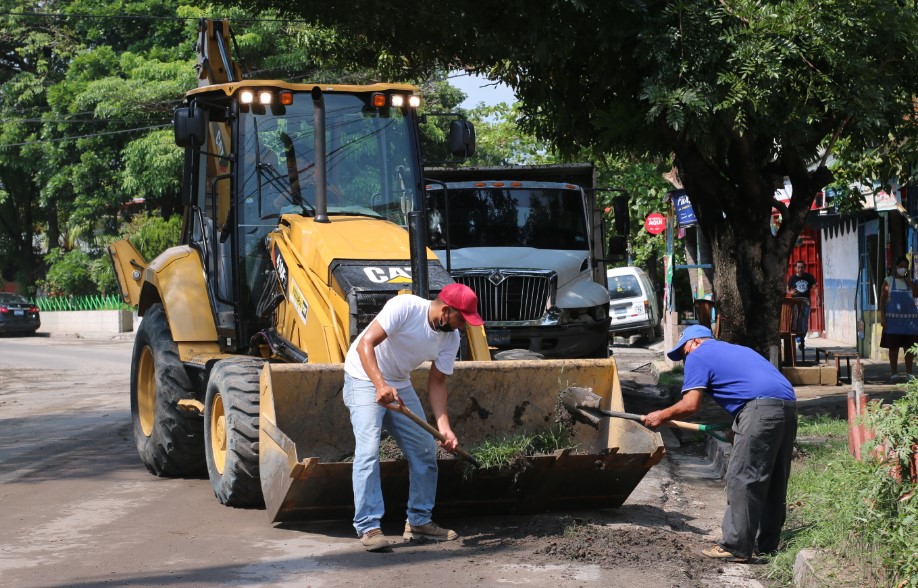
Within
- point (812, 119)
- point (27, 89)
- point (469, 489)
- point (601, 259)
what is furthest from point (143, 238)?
point (469, 489)

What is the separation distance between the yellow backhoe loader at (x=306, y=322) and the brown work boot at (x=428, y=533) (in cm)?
36

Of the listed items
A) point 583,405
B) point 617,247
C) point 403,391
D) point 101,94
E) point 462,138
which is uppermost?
point 101,94

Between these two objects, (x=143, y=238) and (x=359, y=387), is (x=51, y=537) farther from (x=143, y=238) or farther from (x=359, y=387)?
(x=143, y=238)

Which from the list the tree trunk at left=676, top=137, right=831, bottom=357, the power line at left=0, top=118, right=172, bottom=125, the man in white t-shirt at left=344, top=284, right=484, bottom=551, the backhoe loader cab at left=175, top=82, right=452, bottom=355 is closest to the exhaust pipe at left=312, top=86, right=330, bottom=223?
the backhoe loader cab at left=175, top=82, right=452, bottom=355

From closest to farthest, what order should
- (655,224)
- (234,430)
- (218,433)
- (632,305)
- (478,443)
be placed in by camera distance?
(234,430)
(478,443)
(218,433)
(655,224)
(632,305)

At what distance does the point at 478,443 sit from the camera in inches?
327

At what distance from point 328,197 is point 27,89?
1348 inches

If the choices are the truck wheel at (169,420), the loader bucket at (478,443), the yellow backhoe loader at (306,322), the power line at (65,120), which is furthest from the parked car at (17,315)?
the loader bucket at (478,443)

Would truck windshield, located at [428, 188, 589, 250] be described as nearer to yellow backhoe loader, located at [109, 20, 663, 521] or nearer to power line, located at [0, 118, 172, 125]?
yellow backhoe loader, located at [109, 20, 663, 521]

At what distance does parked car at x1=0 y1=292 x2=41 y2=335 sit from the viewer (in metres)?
39.1

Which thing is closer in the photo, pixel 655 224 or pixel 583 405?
pixel 583 405

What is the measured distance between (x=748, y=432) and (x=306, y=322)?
3308 mm

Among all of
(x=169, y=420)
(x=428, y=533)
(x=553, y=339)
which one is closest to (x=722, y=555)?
(x=428, y=533)

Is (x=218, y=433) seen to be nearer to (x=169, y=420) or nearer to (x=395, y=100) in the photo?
(x=169, y=420)
